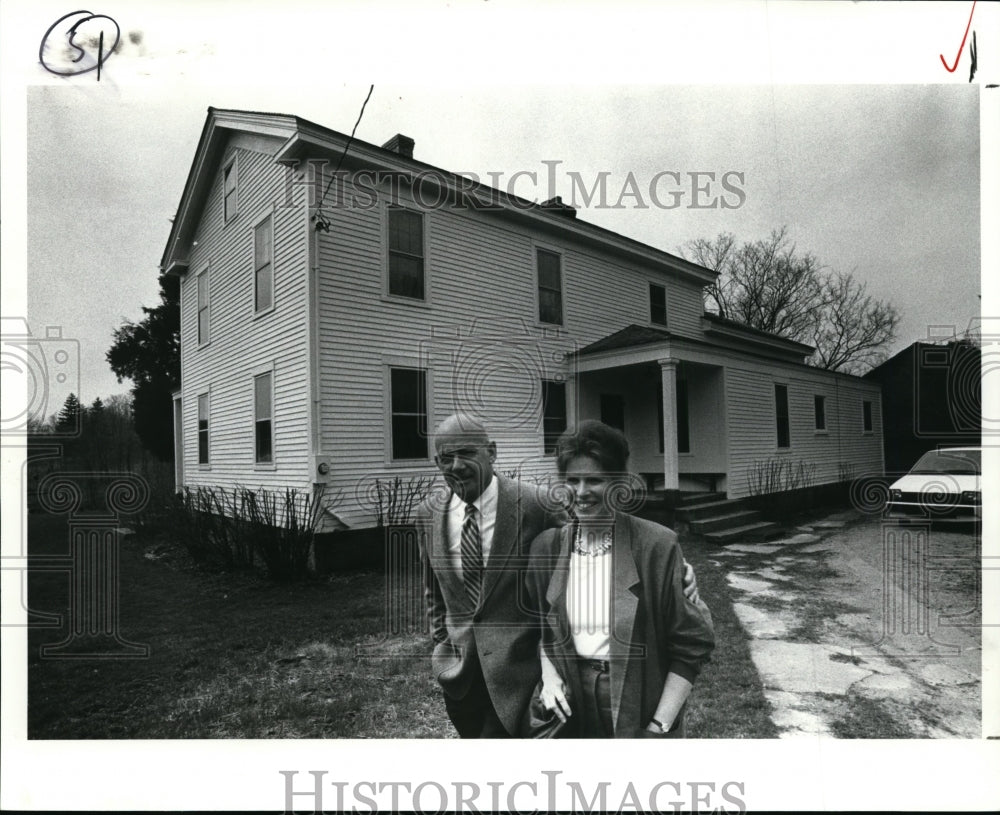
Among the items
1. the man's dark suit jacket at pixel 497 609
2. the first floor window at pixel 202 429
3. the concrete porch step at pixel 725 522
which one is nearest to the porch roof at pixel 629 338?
the man's dark suit jacket at pixel 497 609

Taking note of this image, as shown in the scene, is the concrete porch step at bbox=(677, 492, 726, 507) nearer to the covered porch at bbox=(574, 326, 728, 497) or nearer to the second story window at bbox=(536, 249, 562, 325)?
the covered porch at bbox=(574, 326, 728, 497)

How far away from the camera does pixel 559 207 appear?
3.20m

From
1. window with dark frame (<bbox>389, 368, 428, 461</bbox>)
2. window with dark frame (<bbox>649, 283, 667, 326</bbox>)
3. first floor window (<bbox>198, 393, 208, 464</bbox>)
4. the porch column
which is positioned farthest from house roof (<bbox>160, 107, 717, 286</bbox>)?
first floor window (<bbox>198, 393, 208, 464</bbox>)

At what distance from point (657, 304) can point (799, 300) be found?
2.81ft

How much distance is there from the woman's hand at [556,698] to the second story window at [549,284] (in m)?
2.02

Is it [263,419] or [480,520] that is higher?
[263,419]

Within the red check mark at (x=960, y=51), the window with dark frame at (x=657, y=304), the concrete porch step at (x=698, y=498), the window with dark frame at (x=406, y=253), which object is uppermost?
the red check mark at (x=960, y=51)

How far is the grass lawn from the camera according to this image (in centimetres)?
297

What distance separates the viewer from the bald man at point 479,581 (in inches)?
109

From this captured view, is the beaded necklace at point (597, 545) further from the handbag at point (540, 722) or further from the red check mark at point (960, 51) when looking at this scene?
the red check mark at point (960, 51)

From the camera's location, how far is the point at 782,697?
2957 mm

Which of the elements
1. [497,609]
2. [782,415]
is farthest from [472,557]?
[782,415]

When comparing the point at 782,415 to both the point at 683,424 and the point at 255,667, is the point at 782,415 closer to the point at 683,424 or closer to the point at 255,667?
the point at 683,424

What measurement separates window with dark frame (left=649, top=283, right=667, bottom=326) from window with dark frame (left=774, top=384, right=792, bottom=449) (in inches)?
31.4
